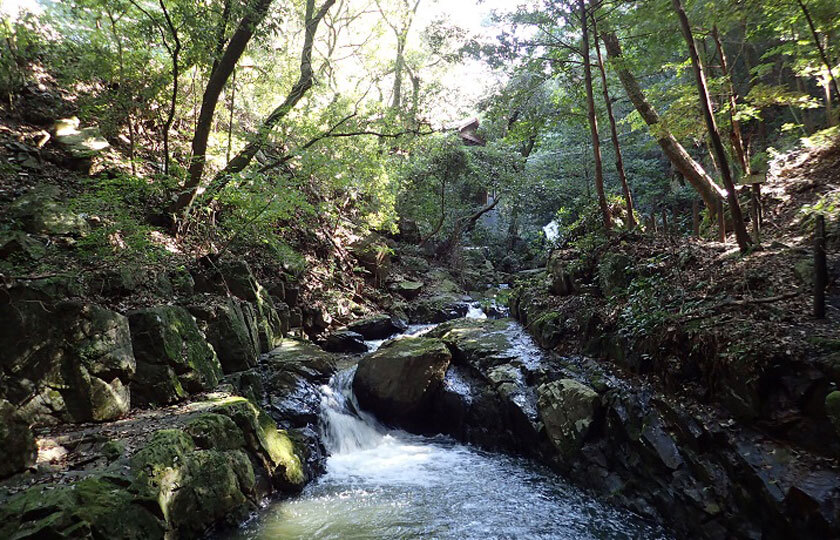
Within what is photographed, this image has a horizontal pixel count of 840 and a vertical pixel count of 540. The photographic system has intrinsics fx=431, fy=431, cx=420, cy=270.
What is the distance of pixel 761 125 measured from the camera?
1329 centimetres

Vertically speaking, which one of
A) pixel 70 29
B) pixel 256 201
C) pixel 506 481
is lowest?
pixel 506 481

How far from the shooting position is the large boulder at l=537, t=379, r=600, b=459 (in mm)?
6484

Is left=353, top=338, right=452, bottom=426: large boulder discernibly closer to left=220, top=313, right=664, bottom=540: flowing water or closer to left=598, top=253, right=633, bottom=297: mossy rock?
left=220, top=313, right=664, bottom=540: flowing water

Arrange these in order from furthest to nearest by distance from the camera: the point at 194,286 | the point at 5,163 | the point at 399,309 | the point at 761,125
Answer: the point at 399,309, the point at 761,125, the point at 194,286, the point at 5,163

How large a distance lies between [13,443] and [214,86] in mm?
6997

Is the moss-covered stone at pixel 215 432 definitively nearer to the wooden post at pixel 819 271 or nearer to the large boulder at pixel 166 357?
the large boulder at pixel 166 357

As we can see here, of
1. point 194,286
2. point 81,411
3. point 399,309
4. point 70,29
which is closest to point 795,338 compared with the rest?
point 81,411

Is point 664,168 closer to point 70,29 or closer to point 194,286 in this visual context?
point 194,286

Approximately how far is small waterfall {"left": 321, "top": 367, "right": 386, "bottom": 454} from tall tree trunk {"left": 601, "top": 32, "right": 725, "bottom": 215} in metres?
8.36

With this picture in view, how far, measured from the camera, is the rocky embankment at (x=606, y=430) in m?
4.17

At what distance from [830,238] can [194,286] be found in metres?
10.6

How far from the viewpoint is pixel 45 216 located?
6918 millimetres

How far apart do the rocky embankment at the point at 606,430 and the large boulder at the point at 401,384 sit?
0.8 inches

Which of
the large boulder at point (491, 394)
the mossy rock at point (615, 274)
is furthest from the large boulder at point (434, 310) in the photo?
the mossy rock at point (615, 274)
